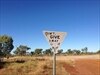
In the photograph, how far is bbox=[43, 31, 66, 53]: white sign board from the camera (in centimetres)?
653

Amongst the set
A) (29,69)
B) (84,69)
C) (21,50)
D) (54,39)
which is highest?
(54,39)

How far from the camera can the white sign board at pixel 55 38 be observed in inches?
257

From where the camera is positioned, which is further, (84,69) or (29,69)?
(84,69)

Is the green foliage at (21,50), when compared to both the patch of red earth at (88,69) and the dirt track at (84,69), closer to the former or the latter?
the patch of red earth at (88,69)

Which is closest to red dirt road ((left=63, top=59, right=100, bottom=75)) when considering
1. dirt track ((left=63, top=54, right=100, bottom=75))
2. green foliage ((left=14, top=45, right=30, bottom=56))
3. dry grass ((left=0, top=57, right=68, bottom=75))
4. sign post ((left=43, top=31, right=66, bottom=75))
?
dirt track ((left=63, top=54, right=100, bottom=75))

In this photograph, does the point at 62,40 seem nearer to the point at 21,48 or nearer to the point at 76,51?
the point at 21,48

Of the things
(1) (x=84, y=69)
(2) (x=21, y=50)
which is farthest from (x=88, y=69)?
(2) (x=21, y=50)

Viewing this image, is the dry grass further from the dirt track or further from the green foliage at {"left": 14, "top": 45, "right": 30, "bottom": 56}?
the green foliage at {"left": 14, "top": 45, "right": 30, "bottom": 56}

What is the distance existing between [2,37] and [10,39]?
3.09 metres

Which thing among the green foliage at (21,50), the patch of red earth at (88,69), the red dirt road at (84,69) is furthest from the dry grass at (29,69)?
the green foliage at (21,50)

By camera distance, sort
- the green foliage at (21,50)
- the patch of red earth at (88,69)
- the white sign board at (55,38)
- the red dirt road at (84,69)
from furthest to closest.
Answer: the green foliage at (21,50)
the patch of red earth at (88,69)
the red dirt road at (84,69)
the white sign board at (55,38)

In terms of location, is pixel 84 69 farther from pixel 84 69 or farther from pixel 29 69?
pixel 29 69

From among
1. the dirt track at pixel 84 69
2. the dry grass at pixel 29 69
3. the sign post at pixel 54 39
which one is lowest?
the dirt track at pixel 84 69

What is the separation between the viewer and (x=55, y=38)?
6.59 meters
